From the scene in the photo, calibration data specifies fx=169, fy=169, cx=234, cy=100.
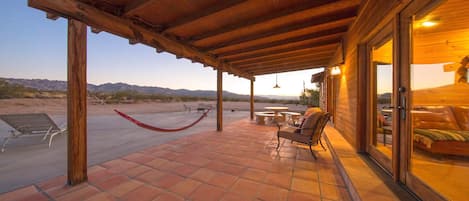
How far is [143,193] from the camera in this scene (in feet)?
6.20

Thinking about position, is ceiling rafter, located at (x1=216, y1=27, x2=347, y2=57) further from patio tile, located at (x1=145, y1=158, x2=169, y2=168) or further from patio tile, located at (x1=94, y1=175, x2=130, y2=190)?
patio tile, located at (x1=94, y1=175, x2=130, y2=190)

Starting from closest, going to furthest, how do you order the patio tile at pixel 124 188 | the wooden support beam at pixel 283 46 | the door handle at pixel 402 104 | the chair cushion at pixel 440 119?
the door handle at pixel 402 104, the patio tile at pixel 124 188, the chair cushion at pixel 440 119, the wooden support beam at pixel 283 46

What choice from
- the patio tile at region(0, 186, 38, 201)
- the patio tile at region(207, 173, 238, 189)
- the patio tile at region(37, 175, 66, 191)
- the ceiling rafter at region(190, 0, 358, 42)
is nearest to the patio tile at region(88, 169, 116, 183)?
the patio tile at region(37, 175, 66, 191)

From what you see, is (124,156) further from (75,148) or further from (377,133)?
(377,133)

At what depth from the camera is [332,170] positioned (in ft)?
8.20

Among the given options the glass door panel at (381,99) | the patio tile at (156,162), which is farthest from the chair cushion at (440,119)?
the patio tile at (156,162)

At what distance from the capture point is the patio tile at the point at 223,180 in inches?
81.3

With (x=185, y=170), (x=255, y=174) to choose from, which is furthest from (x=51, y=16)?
(x=255, y=174)

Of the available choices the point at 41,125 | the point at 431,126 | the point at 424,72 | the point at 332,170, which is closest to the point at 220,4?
the point at 424,72

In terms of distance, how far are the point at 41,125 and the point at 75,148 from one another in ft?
9.32

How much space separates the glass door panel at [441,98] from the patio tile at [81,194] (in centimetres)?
327

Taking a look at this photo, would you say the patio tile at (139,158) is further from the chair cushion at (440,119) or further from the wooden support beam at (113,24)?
the chair cushion at (440,119)

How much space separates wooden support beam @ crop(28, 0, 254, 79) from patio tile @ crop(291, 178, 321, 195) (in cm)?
318

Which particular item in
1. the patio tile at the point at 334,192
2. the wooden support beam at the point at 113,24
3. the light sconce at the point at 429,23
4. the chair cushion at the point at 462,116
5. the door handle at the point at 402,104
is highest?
the wooden support beam at the point at 113,24
